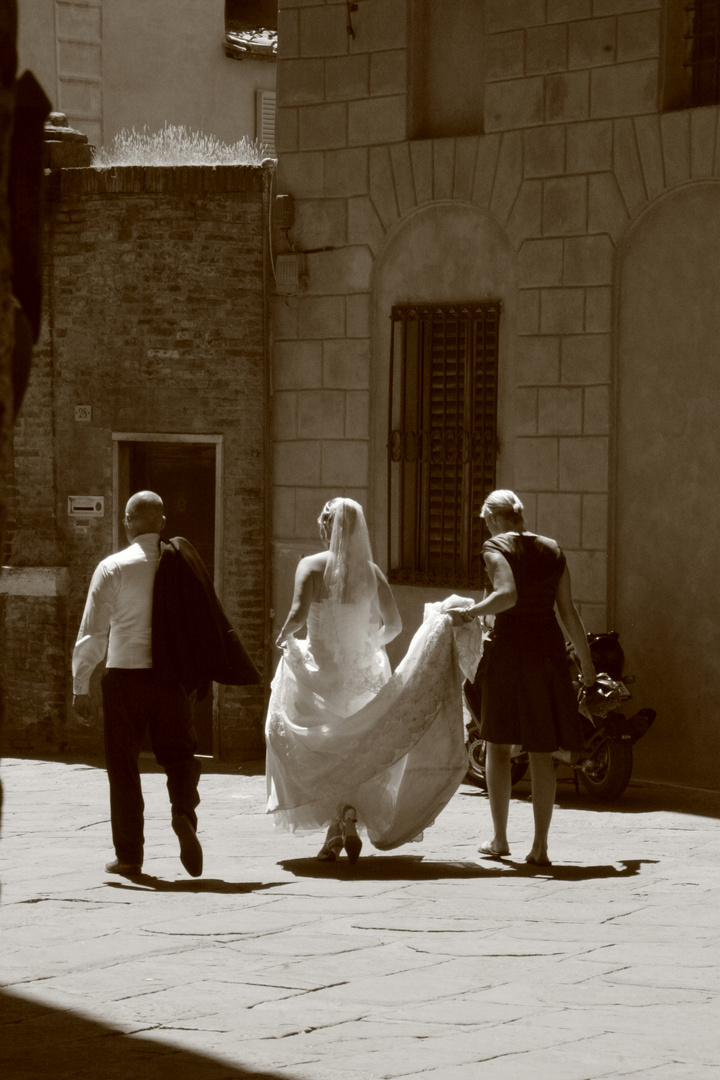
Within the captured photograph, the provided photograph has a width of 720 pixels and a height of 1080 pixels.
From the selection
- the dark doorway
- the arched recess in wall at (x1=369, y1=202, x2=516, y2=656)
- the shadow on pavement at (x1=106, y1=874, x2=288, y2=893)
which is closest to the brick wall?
the dark doorway

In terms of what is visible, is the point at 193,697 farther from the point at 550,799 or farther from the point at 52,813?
the point at 52,813

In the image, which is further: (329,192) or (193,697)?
(329,192)

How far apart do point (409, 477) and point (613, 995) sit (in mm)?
7758

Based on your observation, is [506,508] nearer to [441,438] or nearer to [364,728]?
[364,728]

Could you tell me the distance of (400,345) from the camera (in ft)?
46.8

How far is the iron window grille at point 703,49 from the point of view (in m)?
12.7

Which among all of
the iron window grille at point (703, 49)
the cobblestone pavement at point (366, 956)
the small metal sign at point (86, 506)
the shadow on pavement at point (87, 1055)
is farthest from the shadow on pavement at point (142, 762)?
the shadow on pavement at point (87, 1055)

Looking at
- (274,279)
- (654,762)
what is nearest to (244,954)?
(654,762)

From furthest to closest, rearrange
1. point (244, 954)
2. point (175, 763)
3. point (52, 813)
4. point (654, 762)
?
point (654, 762), point (52, 813), point (175, 763), point (244, 954)

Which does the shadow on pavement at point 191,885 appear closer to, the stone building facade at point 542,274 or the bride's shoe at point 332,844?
the bride's shoe at point 332,844

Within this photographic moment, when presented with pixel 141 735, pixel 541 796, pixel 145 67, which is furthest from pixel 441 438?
pixel 145 67

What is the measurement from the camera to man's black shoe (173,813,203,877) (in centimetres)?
928

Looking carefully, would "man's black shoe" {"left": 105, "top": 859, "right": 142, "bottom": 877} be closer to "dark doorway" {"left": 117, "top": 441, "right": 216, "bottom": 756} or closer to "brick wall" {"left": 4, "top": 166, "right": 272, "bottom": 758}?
"brick wall" {"left": 4, "top": 166, "right": 272, "bottom": 758}

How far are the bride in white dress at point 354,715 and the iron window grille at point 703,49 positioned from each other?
4572 millimetres
